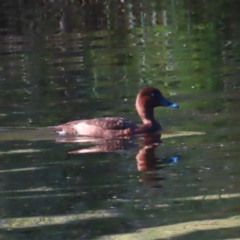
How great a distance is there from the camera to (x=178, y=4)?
28.1 meters

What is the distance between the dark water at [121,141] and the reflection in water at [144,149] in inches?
0.6

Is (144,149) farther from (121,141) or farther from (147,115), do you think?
(147,115)

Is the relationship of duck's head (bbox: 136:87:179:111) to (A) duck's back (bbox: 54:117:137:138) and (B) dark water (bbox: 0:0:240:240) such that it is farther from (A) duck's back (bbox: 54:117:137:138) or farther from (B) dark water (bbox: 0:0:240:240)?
(A) duck's back (bbox: 54:117:137:138)

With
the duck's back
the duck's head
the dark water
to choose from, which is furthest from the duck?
the duck's head

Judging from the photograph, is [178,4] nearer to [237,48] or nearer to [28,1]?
[28,1]

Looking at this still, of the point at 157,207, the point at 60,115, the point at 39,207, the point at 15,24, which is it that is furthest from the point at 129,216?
the point at 15,24

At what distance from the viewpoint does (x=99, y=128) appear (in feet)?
34.2

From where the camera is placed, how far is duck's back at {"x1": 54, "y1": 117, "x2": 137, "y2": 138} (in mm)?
10445

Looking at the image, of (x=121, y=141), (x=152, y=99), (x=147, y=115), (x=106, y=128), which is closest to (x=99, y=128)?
(x=106, y=128)

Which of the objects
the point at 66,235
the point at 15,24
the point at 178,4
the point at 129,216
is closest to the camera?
the point at 66,235

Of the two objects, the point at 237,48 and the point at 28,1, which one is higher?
the point at 28,1

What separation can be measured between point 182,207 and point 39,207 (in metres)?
1.26

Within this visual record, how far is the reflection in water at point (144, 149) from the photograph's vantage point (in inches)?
329

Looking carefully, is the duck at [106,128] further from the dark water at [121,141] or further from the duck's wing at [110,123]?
the dark water at [121,141]
